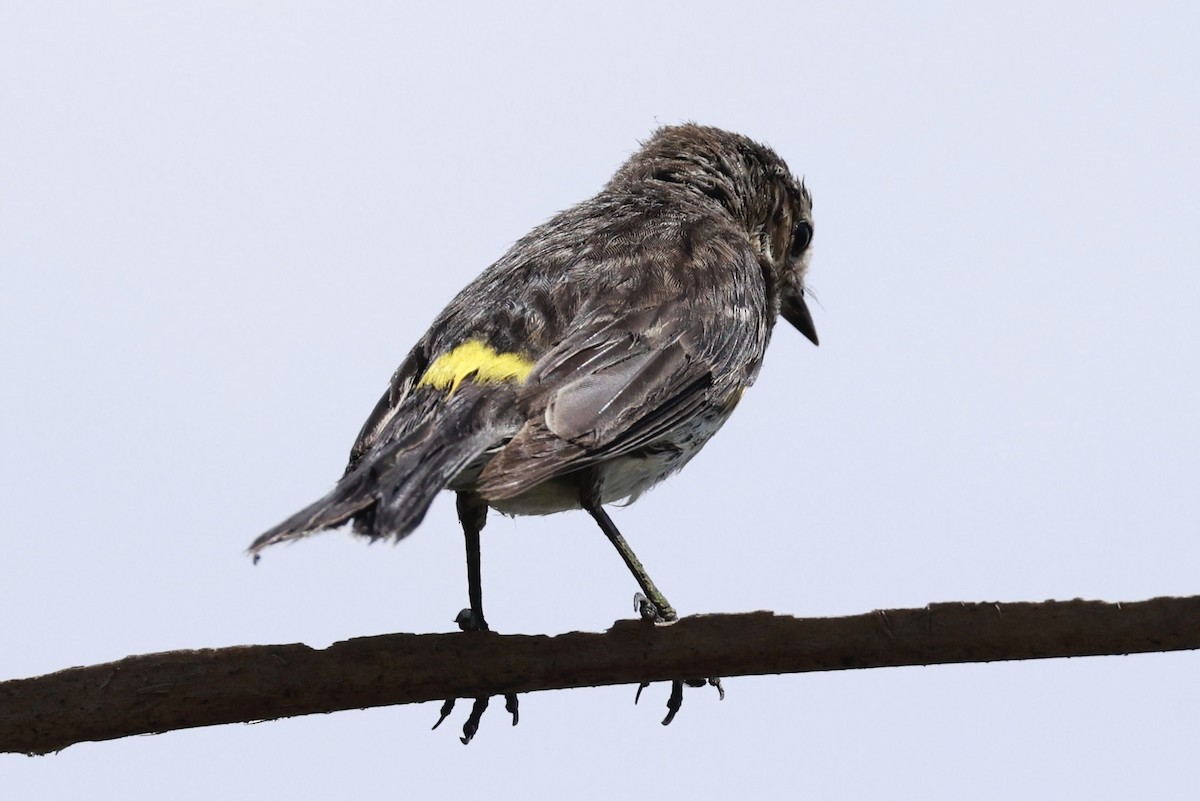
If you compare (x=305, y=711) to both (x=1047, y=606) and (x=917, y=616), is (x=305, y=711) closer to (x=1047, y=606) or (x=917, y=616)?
(x=917, y=616)

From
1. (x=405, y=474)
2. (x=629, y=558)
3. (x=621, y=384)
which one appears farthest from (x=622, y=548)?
(x=405, y=474)

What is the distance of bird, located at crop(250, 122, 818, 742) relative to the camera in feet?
16.3

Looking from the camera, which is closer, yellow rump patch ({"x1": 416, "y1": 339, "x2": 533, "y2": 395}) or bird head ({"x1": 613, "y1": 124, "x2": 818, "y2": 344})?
yellow rump patch ({"x1": 416, "y1": 339, "x2": 533, "y2": 395})

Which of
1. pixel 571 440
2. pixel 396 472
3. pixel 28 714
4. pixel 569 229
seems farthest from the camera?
pixel 569 229

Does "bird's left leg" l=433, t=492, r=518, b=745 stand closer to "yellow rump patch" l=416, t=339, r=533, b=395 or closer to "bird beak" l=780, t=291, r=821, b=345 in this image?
"yellow rump patch" l=416, t=339, r=533, b=395

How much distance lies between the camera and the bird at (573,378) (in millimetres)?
4973

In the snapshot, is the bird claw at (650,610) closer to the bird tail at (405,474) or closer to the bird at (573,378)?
the bird at (573,378)

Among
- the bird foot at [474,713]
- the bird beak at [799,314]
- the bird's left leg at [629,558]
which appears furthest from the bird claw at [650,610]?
the bird beak at [799,314]

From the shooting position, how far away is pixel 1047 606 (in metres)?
3.91

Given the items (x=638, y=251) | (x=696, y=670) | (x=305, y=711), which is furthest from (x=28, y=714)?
(x=638, y=251)

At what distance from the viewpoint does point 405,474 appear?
15.7ft

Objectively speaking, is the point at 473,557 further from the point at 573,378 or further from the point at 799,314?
the point at 799,314

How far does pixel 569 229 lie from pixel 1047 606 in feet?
11.8

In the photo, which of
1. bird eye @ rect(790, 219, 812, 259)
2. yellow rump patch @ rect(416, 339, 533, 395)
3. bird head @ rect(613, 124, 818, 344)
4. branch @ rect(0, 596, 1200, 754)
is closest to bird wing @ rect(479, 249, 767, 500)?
yellow rump patch @ rect(416, 339, 533, 395)
